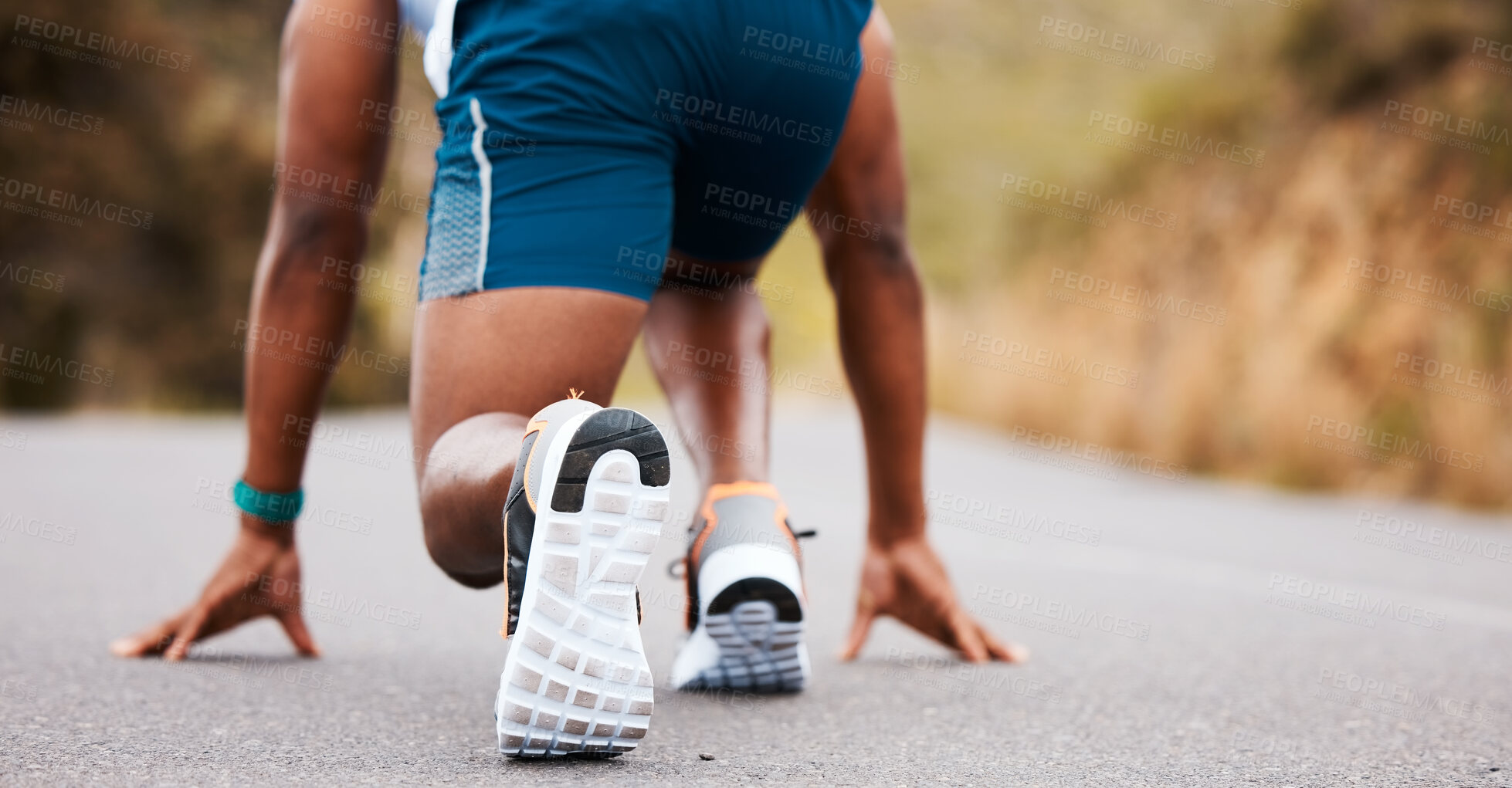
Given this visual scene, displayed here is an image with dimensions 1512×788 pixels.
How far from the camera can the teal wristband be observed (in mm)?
2666

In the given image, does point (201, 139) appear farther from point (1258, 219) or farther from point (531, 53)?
point (531, 53)

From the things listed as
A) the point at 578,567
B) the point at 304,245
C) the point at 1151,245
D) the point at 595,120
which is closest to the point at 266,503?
the point at 304,245

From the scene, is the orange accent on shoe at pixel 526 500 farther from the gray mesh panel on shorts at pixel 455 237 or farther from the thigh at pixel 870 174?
the thigh at pixel 870 174

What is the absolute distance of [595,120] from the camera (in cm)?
213

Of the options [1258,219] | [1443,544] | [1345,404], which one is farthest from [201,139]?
[1443,544]

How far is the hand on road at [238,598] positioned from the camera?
2670 millimetres

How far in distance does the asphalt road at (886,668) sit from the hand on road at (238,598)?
0.19 feet

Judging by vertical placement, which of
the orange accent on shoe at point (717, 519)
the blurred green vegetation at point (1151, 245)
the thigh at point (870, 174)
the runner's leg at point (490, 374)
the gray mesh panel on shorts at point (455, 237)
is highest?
the blurred green vegetation at point (1151, 245)

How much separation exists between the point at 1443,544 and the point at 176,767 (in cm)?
490

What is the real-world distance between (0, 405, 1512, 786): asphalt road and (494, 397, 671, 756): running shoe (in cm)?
10

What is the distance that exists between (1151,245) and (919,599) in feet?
34.8

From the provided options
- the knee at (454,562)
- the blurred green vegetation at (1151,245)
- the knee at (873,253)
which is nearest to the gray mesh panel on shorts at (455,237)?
the knee at (454,562)

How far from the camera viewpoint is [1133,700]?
8.46ft

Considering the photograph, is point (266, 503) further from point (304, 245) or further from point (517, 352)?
point (517, 352)
